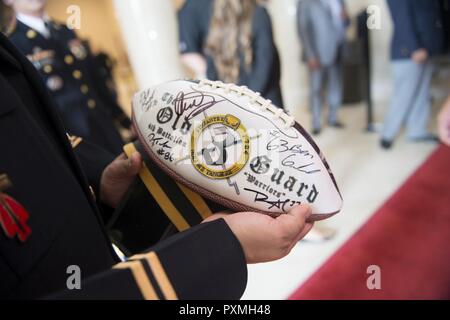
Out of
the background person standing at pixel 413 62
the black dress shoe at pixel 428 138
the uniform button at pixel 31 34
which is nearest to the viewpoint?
the uniform button at pixel 31 34

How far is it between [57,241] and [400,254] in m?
1.26

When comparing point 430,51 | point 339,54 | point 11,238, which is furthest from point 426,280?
point 339,54

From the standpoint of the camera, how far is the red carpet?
111cm

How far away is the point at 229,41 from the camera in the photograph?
0.98 meters

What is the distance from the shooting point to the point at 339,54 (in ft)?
6.62

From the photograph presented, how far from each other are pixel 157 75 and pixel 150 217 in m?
0.41

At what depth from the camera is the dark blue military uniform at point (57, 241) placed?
1.16 ft

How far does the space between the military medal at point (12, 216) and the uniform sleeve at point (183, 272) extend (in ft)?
0.27

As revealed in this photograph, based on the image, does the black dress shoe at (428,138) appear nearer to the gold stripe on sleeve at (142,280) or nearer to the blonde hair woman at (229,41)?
the blonde hair woman at (229,41)

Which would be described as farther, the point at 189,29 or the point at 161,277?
the point at 189,29
